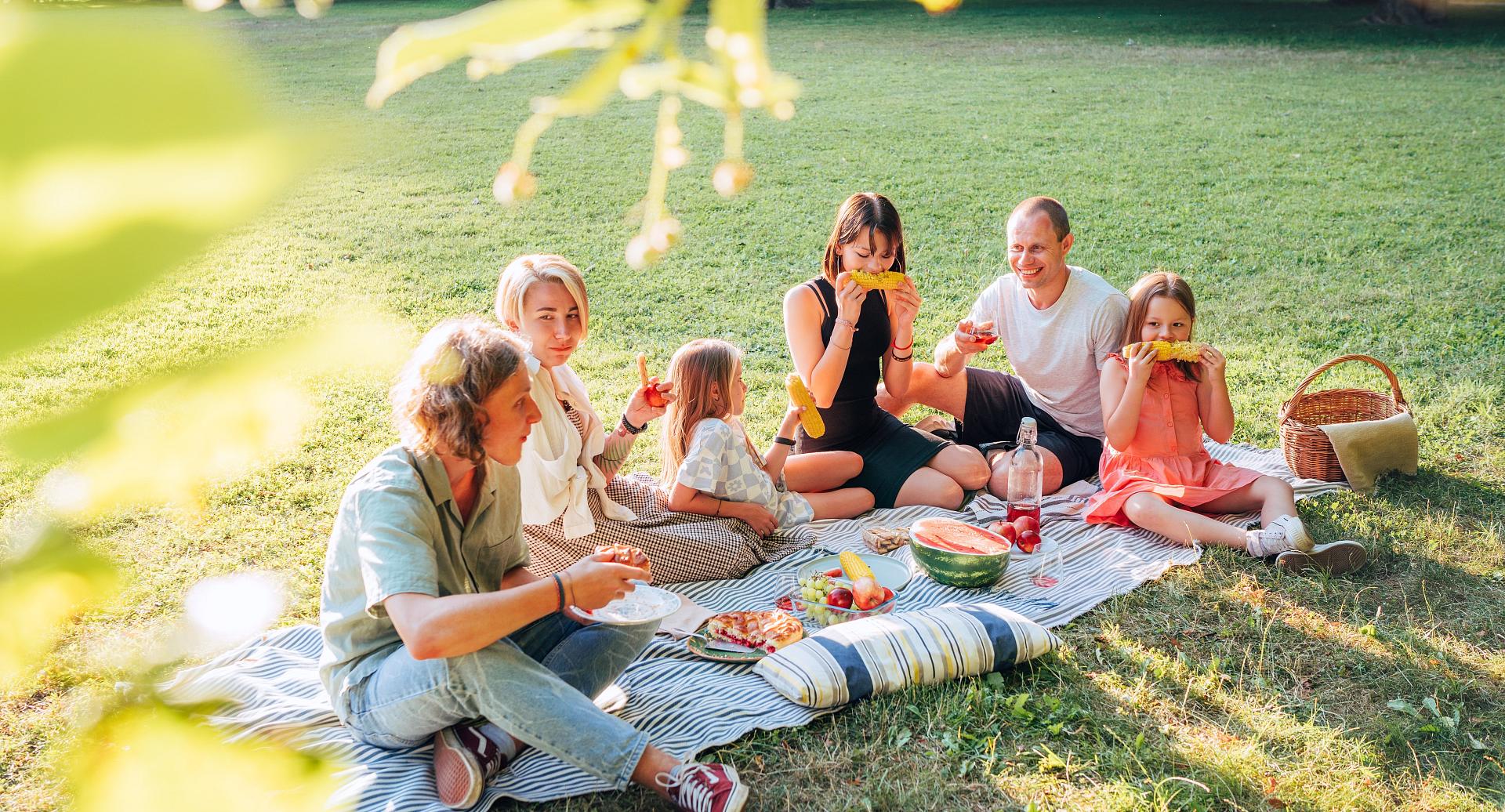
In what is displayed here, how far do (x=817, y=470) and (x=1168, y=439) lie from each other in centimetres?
126

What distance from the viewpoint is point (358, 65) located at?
40 centimetres

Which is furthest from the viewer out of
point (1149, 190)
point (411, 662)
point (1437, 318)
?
point (1149, 190)

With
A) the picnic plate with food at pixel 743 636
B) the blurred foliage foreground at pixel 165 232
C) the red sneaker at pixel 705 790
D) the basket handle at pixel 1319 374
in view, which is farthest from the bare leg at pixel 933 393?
the blurred foliage foreground at pixel 165 232

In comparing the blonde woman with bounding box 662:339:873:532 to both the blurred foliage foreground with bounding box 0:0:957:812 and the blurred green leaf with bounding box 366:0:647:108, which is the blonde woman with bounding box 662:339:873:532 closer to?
the blurred foliage foreground with bounding box 0:0:957:812

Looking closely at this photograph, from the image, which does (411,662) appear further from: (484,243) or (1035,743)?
(484,243)

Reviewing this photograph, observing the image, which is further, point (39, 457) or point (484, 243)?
point (484, 243)

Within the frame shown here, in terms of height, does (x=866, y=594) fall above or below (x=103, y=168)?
below

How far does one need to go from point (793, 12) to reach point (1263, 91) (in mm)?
9829

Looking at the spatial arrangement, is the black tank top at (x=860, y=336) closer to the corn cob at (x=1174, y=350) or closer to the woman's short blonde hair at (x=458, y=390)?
the corn cob at (x=1174, y=350)

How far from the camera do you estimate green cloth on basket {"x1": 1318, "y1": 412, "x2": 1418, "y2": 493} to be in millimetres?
4023

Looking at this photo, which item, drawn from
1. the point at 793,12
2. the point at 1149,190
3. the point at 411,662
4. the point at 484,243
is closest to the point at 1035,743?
the point at 411,662

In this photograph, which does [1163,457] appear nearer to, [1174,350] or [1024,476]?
[1174,350]

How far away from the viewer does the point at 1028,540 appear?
3732 mm

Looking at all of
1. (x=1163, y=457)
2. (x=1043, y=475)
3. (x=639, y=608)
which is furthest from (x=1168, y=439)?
(x=639, y=608)
